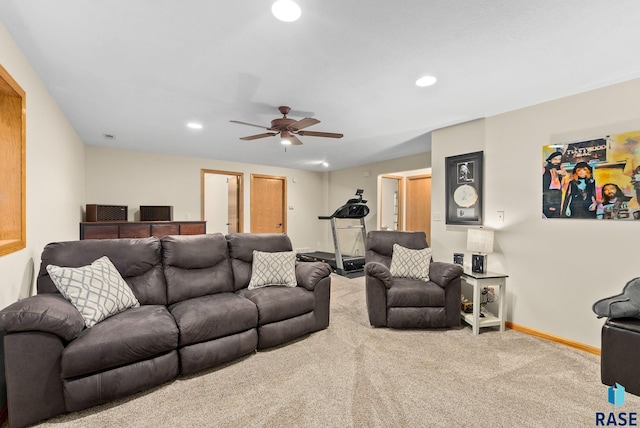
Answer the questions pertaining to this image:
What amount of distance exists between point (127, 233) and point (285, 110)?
3.45m

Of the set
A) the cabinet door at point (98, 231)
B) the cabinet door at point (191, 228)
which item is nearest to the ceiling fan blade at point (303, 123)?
the cabinet door at point (191, 228)

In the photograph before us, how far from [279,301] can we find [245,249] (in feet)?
2.45

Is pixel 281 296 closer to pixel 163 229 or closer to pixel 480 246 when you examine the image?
pixel 480 246

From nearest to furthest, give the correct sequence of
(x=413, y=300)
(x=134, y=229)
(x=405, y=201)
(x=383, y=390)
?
1. (x=383, y=390)
2. (x=413, y=300)
3. (x=134, y=229)
4. (x=405, y=201)

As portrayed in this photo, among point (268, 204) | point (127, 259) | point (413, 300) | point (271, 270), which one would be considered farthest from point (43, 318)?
point (268, 204)

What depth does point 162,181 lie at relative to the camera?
557cm

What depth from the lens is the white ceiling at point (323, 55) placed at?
1.61 metres

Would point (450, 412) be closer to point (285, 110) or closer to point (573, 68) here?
point (573, 68)

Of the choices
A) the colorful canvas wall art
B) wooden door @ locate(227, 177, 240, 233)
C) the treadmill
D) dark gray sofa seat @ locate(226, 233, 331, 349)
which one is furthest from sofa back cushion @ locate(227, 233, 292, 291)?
wooden door @ locate(227, 177, 240, 233)

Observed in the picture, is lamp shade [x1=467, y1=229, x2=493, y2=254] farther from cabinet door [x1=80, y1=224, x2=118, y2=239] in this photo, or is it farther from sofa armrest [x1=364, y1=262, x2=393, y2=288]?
cabinet door [x1=80, y1=224, x2=118, y2=239]

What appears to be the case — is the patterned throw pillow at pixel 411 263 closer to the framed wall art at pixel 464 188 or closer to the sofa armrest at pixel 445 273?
the sofa armrest at pixel 445 273

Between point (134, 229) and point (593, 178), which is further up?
point (593, 178)

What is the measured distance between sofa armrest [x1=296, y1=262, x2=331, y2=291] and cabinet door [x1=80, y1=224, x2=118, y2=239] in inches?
133

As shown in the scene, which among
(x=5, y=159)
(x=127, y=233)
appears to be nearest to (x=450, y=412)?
(x=5, y=159)
